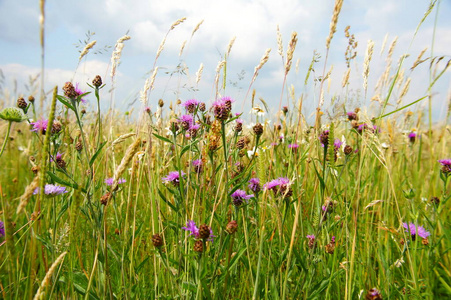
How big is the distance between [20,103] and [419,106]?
3.32 metres

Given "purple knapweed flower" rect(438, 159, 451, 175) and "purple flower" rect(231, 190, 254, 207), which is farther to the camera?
"purple knapweed flower" rect(438, 159, 451, 175)

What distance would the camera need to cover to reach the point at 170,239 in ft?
4.50

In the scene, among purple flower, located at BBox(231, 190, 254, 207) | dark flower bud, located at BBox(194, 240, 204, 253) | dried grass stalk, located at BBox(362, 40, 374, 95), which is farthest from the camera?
dried grass stalk, located at BBox(362, 40, 374, 95)

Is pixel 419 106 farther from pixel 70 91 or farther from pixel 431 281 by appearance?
pixel 70 91

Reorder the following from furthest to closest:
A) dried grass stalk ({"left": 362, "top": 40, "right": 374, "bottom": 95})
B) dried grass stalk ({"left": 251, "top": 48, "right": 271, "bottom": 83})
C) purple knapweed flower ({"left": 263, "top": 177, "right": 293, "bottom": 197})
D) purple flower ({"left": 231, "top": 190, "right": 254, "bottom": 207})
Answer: dried grass stalk ({"left": 362, "top": 40, "right": 374, "bottom": 95}) < dried grass stalk ({"left": 251, "top": 48, "right": 271, "bottom": 83}) < purple flower ({"left": 231, "top": 190, "right": 254, "bottom": 207}) < purple knapweed flower ({"left": 263, "top": 177, "right": 293, "bottom": 197})

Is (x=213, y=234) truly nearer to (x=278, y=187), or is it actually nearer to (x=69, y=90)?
(x=278, y=187)

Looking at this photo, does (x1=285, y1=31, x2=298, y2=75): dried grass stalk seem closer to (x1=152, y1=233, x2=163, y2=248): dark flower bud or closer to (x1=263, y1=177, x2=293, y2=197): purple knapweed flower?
(x1=263, y1=177, x2=293, y2=197): purple knapweed flower

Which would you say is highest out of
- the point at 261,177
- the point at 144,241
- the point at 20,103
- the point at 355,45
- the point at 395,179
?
the point at 355,45

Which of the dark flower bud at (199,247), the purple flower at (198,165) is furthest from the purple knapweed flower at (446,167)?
the dark flower bud at (199,247)

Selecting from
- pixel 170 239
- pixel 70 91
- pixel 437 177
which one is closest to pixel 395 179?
pixel 437 177

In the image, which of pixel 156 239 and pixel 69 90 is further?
pixel 69 90

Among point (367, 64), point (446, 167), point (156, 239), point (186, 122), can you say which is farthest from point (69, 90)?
point (446, 167)

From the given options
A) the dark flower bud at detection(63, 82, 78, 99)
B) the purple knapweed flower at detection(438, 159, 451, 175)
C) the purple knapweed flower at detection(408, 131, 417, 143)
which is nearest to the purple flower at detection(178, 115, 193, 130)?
the dark flower bud at detection(63, 82, 78, 99)

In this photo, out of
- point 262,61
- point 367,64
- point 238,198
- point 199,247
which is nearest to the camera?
point 199,247
